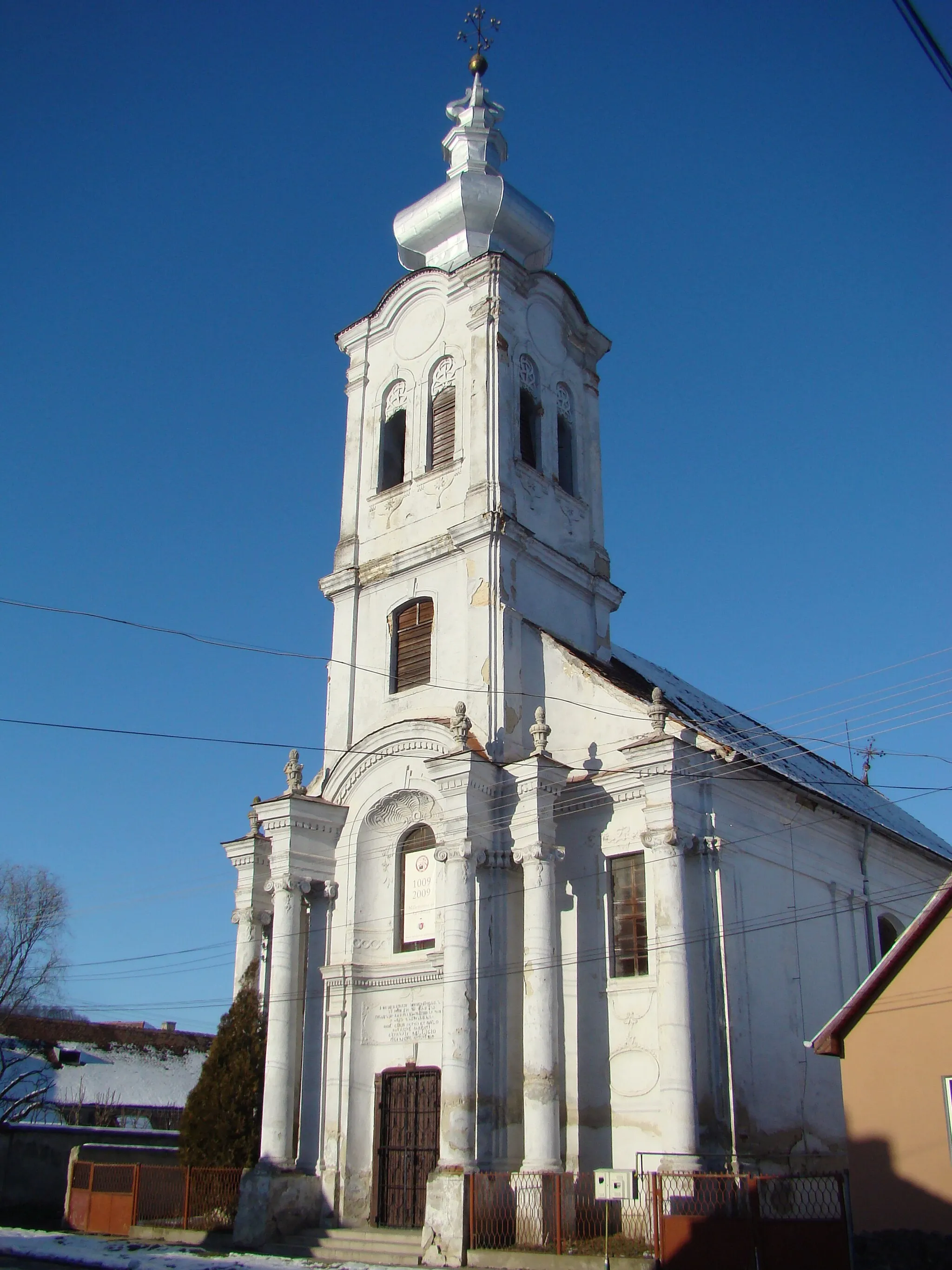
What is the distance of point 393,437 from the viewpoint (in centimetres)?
2739

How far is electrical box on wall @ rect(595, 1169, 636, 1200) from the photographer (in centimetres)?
1755

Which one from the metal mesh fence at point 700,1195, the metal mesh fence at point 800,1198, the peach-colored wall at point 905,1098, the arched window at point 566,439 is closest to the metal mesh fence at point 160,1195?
the metal mesh fence at point 700,1195

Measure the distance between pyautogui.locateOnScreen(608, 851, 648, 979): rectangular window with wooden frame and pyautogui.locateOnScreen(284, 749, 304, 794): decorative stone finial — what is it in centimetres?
646

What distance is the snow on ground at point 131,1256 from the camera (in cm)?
1652

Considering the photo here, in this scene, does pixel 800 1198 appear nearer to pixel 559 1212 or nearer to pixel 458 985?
pixel 559 1212

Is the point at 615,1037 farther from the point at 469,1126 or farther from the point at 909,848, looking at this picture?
the point at 909,848

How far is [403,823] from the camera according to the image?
22.7m

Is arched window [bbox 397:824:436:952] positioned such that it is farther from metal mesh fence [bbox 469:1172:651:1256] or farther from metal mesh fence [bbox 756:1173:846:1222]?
metal mesh fence [bbox 756:1173:846:1222]

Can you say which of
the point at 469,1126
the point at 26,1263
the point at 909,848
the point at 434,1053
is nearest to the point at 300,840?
the point at 434,1053

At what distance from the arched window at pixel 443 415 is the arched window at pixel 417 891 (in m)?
7.86

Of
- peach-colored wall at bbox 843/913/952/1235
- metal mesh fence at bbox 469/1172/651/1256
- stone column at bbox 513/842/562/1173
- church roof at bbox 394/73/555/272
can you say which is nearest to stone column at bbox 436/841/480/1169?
metal mesh fence at bbox 469/1172/651/1256

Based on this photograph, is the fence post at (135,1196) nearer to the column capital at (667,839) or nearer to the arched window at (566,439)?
the column capital at (667,839)

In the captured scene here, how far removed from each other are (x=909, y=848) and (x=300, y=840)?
13540mm

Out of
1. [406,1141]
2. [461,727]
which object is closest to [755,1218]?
[406,1141]
